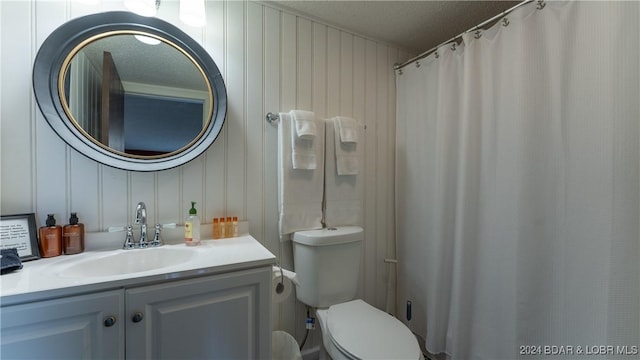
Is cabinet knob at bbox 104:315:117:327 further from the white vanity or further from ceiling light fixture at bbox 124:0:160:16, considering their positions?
ceiling light fixture at bbox 124:0:160:16

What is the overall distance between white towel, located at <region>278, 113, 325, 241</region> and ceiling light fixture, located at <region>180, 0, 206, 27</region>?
1.84 ft

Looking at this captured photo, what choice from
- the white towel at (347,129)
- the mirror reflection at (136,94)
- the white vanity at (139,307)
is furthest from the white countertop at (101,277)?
the white towel at (347,129)

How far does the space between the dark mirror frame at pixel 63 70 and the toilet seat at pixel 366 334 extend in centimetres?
107

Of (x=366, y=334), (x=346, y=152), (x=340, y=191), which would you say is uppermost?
(x=346, y=152)

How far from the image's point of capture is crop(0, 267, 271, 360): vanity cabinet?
698mm

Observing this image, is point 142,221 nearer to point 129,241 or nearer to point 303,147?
point 129,241

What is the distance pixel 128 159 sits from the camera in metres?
1.13

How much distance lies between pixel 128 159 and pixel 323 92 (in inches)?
43.4

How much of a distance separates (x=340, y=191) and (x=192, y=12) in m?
1.18

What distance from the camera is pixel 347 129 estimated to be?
5.13ft

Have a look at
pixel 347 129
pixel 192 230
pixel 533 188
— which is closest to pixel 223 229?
pixel 192 230

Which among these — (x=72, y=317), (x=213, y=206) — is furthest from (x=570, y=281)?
(x=72, y=317)

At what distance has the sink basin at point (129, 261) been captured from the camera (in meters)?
0.95

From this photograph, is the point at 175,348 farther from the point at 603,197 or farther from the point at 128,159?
the point at 603,197
